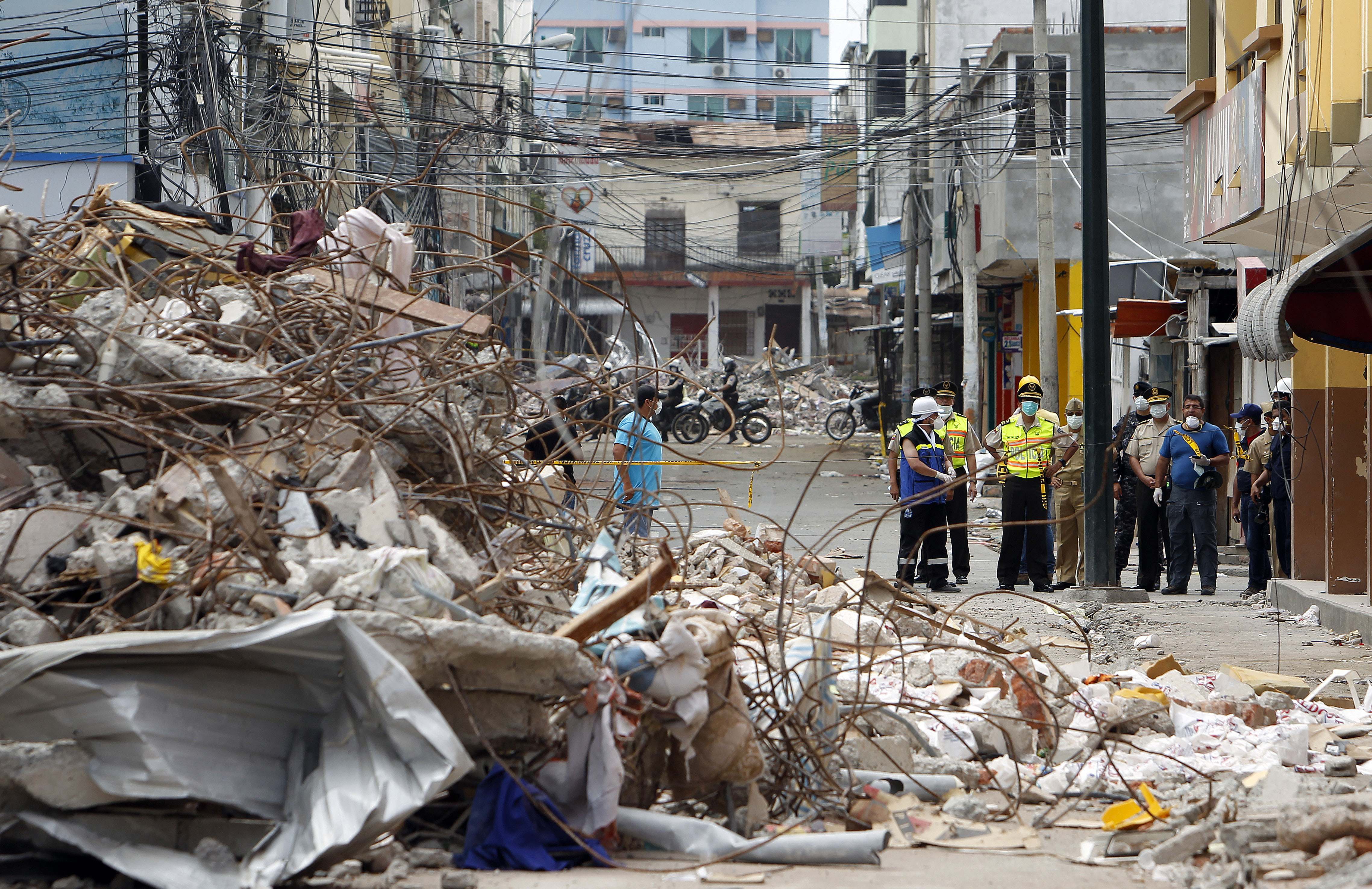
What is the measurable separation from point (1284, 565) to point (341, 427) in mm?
9855

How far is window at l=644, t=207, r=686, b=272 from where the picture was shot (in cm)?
5734

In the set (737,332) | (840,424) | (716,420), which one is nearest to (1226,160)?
(716,420)

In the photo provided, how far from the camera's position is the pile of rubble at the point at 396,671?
364 cm

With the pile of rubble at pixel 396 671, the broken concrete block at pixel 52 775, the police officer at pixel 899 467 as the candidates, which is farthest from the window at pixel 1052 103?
the broken concrete block at pixel 52 775

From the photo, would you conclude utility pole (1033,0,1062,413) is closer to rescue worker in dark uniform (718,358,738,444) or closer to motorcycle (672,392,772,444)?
rescue worker in dark uniform (718,358,738,444)

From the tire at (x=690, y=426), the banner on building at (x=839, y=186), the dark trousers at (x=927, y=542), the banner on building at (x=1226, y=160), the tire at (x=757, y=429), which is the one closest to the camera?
the banner on building at (x=1226, y=160)

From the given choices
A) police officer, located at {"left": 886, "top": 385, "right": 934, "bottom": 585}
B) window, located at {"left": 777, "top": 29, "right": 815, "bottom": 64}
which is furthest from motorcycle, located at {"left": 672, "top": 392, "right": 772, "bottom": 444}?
window, located at {"left": 777, "top": 29, "right": 815, "bottom": 64}

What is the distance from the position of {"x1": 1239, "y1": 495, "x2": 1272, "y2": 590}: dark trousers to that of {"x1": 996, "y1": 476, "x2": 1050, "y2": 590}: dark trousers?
191cm

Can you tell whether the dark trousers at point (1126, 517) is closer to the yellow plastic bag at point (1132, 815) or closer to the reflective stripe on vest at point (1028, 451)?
the reflective stripe on vest at point (1028, 451)

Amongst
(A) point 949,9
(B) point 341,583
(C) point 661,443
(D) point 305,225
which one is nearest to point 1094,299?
(C) point 661,443

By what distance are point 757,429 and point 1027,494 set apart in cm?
1839

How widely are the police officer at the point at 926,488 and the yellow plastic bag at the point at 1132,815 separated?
6.42 m

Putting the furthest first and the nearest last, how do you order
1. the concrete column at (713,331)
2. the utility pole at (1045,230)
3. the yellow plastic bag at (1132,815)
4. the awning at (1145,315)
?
1. the concrete column at (713,331)
2. the utility pole at (1045,230)
3. the awning at (1145,315)
4. the yellow plastic bag at (1132,815)

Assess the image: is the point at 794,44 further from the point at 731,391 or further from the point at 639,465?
the point at 639,465
